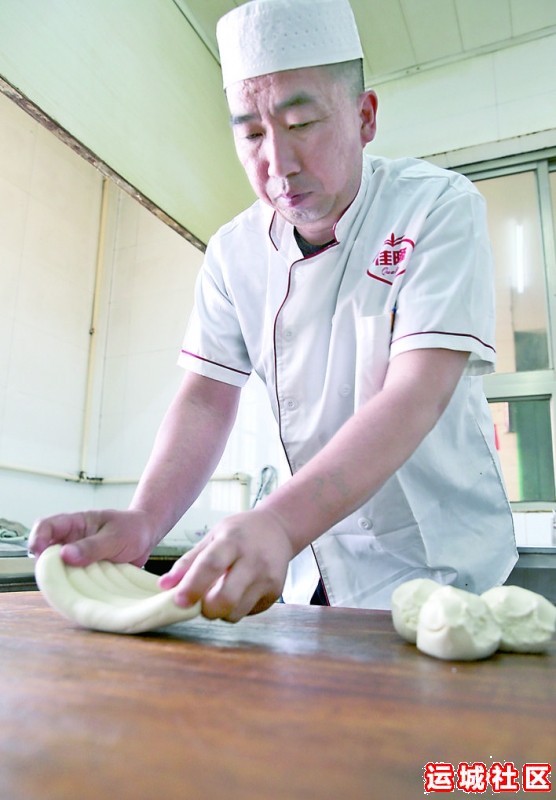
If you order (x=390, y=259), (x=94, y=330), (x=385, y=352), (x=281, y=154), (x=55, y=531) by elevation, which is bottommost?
(x=55, y=531)

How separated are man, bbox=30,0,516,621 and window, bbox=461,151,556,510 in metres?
1.48

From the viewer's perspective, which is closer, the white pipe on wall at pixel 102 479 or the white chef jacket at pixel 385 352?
the white chef jacket at pixel 385 352

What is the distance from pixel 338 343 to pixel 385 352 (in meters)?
0.11

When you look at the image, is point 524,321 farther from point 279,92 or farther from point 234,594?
point 234,594

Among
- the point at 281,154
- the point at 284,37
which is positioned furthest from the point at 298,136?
the point at 284,37

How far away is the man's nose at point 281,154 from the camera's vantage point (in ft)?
3.25

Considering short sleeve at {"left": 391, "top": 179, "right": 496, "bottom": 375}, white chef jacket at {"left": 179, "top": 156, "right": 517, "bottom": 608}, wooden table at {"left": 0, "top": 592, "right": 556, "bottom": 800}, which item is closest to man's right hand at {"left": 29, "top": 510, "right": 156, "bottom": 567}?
wooden table at {"left": 0, "top": 592, "right": 556, "bottom": 800}

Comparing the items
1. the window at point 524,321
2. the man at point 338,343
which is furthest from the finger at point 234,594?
the window at point 524,321

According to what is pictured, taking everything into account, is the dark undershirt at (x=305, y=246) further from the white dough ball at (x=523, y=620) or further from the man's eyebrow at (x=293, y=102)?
the white dough ball at (x=523, y=620)

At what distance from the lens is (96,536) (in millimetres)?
898

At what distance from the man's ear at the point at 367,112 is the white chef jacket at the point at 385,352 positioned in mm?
95

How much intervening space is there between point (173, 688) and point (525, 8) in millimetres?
3129

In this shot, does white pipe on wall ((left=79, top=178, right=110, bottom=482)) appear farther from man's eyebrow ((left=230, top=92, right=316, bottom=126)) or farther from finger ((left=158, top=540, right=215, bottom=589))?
finger ((left=158, top=540, right=215, bottom=589))

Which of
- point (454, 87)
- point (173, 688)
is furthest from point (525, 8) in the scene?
point (173, 688)
